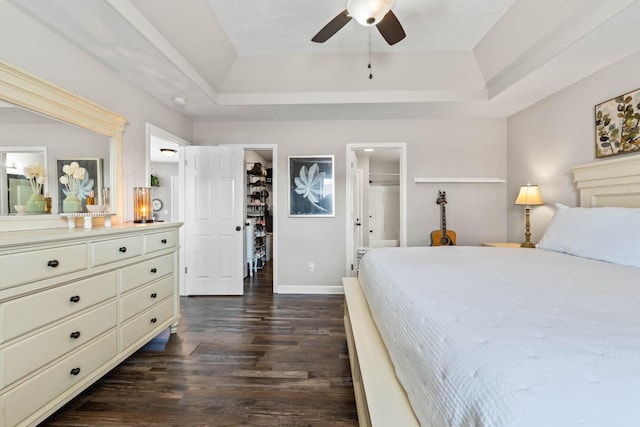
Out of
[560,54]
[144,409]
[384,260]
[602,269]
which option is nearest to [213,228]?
[144,409]

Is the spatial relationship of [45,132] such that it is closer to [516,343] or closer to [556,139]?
[516,343]

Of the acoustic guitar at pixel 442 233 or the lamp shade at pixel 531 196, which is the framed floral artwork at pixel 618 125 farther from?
the acoustic guitar at pixel 442 233

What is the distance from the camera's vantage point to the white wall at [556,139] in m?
2.39

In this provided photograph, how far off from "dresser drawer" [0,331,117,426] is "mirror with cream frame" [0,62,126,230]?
878mm

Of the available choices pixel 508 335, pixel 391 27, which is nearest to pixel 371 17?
pixel 391 27

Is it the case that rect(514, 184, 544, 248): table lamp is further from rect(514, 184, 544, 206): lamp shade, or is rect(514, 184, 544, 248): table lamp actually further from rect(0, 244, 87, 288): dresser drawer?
rect(0, 244, 87, 288): dresser drawer

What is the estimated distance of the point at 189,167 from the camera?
12.1 ft

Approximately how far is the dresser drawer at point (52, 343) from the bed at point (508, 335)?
1.57 meters

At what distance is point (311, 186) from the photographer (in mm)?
3822

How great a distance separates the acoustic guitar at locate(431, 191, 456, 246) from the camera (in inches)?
144

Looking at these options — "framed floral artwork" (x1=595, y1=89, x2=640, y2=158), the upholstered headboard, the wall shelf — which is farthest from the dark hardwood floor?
"framed floral artwork" (x1=595, y1=89, x2=640, y2=158)

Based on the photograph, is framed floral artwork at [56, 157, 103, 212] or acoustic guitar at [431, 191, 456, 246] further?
acoustic guitar at [431, 191, 456, 246]

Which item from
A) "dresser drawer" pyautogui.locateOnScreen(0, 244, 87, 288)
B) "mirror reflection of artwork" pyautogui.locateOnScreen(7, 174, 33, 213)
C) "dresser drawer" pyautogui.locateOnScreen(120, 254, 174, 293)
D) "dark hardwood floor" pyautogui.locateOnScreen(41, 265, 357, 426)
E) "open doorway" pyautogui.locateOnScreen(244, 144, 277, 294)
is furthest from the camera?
"open doorway" pyautogui.locateOnScreen(244, 144, 277, 294)

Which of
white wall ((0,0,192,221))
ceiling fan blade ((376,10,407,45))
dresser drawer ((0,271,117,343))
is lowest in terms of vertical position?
dresser drawer ((0,271,117,343))
